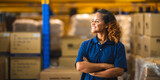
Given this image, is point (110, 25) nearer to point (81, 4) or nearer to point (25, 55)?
point (25, 55)

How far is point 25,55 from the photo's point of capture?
14.5 feet

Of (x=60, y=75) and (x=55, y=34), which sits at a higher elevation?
(x=55, y=34)

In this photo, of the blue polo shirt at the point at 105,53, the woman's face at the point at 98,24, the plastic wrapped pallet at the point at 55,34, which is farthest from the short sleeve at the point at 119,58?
the plastic wrapped pallet at the point at 55,34

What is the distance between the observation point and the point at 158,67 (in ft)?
10.3

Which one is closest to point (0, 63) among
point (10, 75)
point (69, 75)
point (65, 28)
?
point (10, 75)

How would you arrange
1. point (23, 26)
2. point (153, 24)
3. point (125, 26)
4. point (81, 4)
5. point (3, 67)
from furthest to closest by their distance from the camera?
point (81, 4) < point (125, 26) < point (23, 26) < point (3, 67) < point (153, 24)

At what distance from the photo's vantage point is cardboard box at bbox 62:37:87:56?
15.0ft

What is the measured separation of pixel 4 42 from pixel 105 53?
289cm

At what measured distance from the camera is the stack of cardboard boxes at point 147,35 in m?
3.80

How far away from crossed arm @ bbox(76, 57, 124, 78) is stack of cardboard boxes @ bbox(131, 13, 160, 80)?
4.15 ft

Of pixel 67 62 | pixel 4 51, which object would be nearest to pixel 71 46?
pixel 67 62

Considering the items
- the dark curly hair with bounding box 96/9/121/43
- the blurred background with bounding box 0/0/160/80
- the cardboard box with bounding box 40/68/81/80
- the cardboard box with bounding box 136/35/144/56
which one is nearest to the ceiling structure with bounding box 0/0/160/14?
the blurred background with bounding box 0/0/160/80

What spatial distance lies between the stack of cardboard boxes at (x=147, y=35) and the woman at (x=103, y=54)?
1264 mm

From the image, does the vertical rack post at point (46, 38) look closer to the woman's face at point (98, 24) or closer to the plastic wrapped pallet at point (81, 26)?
the plastic wrapped pallet at point (81, 26)
